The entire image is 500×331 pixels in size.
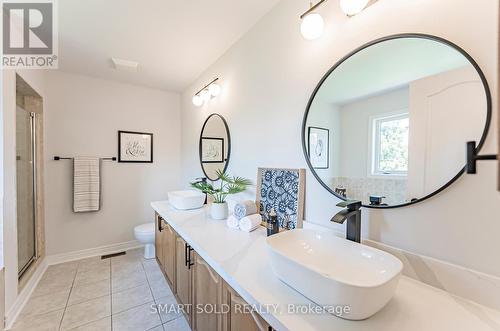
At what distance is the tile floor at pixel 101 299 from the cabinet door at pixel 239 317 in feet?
3.04

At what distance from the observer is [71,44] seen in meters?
2.04

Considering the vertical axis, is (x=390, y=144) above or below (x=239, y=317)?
above

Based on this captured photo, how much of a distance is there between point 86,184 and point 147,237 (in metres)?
1.08

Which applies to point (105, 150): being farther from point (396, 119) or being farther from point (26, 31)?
point (396, 119)

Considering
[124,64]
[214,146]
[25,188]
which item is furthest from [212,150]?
[25,188]

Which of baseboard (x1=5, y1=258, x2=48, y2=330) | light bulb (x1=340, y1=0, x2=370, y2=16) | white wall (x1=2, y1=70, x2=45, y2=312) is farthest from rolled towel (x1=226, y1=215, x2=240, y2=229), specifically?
baseboard (x1=5, y1=258, x2=48, y2=330)

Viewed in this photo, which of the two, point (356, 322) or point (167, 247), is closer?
point (356, 322)

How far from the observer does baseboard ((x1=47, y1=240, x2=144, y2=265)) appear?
2641mm

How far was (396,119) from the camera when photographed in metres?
0.96

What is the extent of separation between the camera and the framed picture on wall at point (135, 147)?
120 inches

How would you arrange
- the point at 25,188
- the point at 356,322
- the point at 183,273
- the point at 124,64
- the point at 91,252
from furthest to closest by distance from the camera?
the point at 91,252, the point at 124,64, the point at 25,188, the point at 183,273, the point at 356,322

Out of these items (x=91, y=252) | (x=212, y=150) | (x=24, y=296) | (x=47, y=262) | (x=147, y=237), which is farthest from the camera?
(x=91, y=252)

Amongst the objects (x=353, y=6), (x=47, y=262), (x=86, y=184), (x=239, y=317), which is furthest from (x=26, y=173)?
(x=353, y=6)

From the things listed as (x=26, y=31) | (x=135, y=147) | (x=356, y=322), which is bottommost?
(x=356, y=322)
